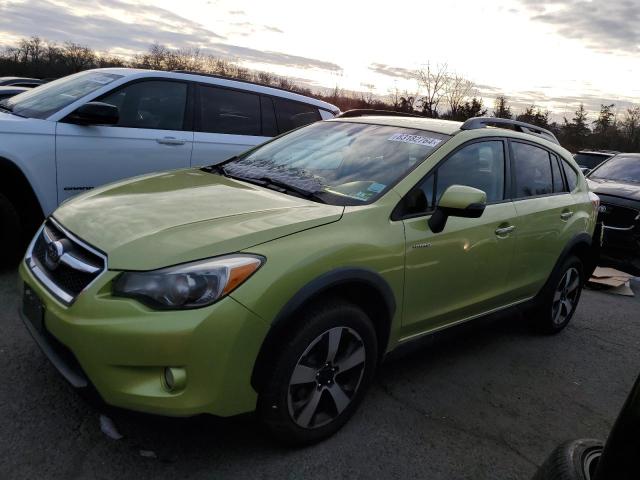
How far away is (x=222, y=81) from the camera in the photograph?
573cm

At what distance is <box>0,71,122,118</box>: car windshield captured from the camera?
185 inches

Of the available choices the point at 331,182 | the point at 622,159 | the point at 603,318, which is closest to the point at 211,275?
the point at 331,182

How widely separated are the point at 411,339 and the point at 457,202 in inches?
33.0

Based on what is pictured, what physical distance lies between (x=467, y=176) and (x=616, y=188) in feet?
19.3

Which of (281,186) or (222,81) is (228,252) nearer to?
(281,186)

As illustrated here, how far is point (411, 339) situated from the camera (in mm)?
3123

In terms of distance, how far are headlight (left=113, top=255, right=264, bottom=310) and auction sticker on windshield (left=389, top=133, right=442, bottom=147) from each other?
1.65m

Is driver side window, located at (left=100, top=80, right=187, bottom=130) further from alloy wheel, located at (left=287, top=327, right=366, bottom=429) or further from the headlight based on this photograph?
alloy wheel, located at (left=287, top=327, right=366, bottom=429)

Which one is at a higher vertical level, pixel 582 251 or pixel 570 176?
pixel 570 176

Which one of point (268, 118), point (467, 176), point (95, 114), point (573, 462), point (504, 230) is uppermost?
point (268, 118)

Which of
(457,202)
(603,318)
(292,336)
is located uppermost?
(457,202)

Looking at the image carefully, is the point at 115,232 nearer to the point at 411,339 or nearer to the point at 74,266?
the point at 74,266

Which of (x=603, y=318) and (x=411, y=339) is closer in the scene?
(x=411, y=339)

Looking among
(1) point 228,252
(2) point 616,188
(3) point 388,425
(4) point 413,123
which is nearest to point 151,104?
(4) point 413,123
